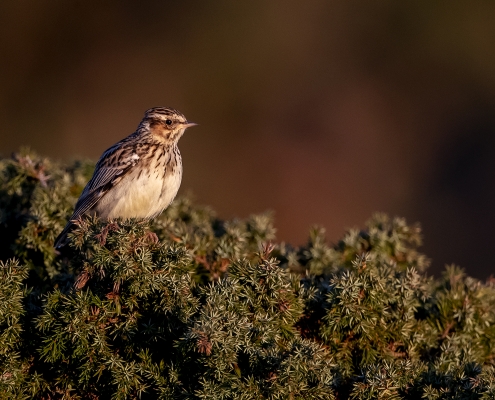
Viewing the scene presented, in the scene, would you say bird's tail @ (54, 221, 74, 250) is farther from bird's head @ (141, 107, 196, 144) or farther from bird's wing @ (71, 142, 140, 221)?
bird's head @ (141, 107, 196, 144)

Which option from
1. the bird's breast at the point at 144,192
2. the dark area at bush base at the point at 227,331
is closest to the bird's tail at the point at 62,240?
the dark area at bush base at the point at 227,331

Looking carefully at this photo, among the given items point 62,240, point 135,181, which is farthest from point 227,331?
point 135,181

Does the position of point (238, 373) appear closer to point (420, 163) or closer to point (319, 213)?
point (319, 213)

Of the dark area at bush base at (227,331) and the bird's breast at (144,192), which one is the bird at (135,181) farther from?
the dark area at bush base at (227,331)

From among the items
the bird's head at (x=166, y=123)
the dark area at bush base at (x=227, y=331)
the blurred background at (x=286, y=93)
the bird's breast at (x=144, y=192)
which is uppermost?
the blurred background at (x=286, y=93)

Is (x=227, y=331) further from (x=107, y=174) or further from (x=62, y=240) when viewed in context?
(x=107, y=174)
